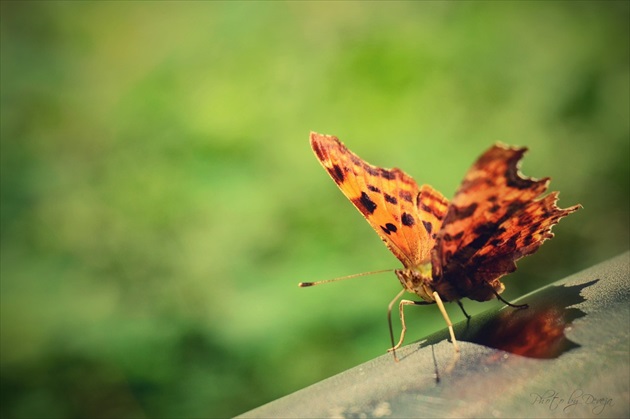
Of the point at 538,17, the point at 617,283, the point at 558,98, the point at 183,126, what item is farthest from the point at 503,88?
the point at 617,283

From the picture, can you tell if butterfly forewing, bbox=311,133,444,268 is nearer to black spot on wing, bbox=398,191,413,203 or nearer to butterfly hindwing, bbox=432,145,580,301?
black spot on wing, bbox=398,191,413,203

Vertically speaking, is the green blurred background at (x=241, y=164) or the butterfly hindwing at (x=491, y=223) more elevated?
the green blurred background at (x=241, y=164)

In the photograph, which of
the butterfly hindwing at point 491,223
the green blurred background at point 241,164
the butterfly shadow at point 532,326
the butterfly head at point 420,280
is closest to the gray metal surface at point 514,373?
the butterfly shadow at point 532,326

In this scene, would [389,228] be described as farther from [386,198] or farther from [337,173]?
[337,173]

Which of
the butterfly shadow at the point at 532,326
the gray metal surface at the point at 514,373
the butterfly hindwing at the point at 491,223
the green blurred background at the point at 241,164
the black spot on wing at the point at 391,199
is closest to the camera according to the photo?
the gray metal surface at the point at 514,373

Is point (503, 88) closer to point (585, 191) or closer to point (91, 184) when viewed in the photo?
point (585, 191)

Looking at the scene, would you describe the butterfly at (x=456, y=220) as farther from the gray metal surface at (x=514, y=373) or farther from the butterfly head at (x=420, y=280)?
the gray metal surface at (x=514, y=373)
